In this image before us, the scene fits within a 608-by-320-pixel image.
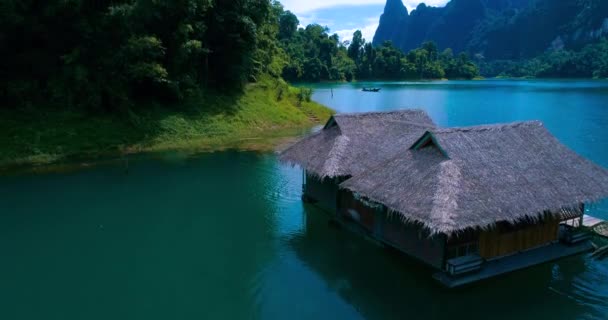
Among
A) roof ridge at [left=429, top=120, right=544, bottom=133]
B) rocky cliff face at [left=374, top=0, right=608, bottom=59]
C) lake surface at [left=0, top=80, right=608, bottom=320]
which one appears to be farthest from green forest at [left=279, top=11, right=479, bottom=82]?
roof ridge at [left=429, top=120, right=544, bottom=133]

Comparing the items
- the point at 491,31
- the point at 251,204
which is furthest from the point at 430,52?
the point at 251,204

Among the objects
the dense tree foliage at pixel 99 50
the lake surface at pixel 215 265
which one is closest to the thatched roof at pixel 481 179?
the lake surface at pixel 215 265

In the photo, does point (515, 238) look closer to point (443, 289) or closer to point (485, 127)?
point (443, 289)

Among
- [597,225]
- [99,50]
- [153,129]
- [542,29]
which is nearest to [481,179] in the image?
[597,225]

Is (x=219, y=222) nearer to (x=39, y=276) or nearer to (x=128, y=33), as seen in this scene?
(x=39, y=276)

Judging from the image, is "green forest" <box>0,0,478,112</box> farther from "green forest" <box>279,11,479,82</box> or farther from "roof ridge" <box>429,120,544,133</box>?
"green forest" <box>279,11,479,82</box>

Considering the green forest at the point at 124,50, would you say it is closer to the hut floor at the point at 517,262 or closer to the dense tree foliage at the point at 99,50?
the dense tree foliage at the point at 99,50
